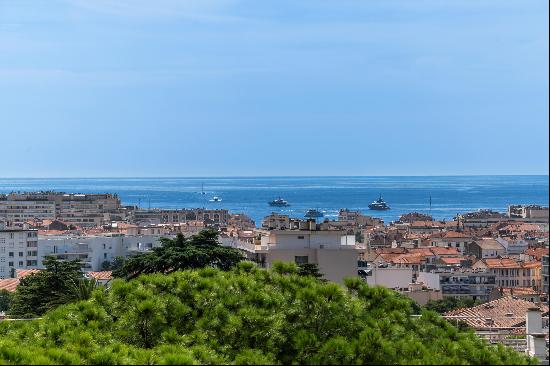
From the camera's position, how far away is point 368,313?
8.46 meters

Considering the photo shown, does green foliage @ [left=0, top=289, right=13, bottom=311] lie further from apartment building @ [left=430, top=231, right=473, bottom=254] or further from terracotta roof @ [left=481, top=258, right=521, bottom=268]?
apartment building @ [left=430, top=231, right=473, bottom=254]

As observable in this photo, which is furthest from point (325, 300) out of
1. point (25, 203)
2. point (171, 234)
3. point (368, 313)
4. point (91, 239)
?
point (25, 203)

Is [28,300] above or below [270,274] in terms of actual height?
below

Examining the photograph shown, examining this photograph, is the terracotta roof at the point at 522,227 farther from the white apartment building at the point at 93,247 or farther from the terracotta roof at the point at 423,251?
the white apartment building at the point at 93,247

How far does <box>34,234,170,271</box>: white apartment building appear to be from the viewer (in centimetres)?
6191

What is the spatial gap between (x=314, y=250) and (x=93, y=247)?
108 feet

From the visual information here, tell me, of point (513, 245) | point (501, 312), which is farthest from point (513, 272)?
point (501, 312)

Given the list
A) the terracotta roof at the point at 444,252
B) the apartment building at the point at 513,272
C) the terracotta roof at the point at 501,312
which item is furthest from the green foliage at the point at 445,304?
the terracotta roof at the point at 444,252

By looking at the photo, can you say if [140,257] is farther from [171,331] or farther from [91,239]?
[91,239]

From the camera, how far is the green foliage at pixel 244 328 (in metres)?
7.71

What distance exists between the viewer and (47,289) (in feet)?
75.3

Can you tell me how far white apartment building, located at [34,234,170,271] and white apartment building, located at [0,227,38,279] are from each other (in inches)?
28.2

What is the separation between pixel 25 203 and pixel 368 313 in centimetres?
11529

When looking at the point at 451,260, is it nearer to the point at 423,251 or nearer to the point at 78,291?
the point at 423,251
